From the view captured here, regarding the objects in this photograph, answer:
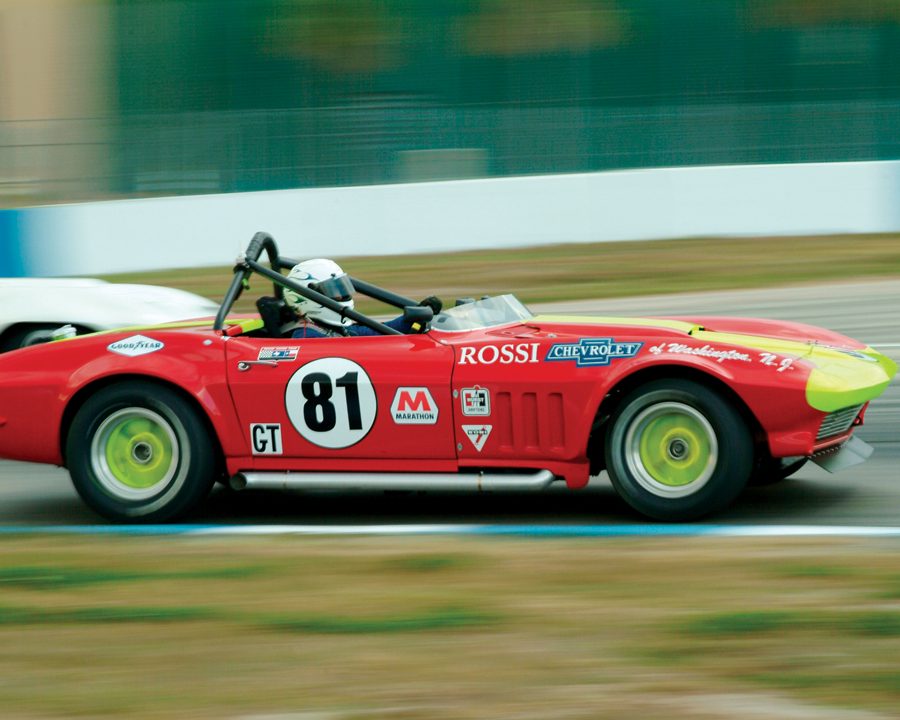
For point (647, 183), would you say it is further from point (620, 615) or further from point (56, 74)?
point (620, 615)

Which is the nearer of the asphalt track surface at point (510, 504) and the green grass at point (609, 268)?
the asphalt track surface at point (510, 504)

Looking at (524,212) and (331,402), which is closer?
(331,402)

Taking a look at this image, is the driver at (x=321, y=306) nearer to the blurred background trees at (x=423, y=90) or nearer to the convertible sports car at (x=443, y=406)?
the convertible sports car at (x=443, y=406)

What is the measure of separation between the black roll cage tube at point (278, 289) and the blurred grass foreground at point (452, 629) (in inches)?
41.9

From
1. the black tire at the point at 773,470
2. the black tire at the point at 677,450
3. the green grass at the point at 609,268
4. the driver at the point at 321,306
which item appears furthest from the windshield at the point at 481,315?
the green grass at the point at 609,268

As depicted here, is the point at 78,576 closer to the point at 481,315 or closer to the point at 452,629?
the point at 452,629

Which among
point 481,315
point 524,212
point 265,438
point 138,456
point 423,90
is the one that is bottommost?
point 138,456

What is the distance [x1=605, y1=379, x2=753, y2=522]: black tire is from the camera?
5660mm

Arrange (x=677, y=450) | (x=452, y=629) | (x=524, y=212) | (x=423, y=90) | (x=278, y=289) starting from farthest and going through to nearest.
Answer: (x=423, y=90) → (x=524, y=212) → (x=278, y=289) → (x=677, y=450) → (x=452, y=629)

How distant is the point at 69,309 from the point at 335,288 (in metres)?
3.26

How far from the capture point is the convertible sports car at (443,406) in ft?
18.8

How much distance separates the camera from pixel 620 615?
4.58m

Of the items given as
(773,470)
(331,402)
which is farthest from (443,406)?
(773,470)

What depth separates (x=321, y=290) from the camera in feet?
21.2
